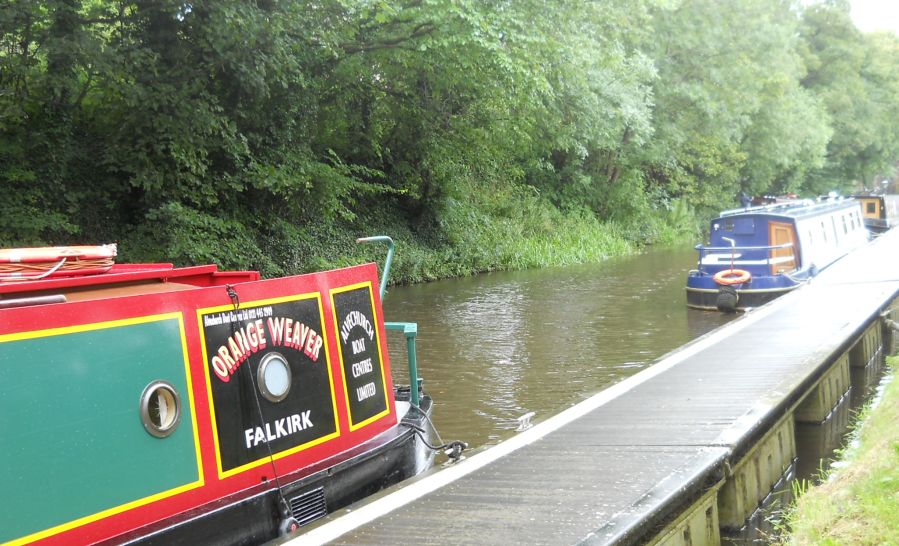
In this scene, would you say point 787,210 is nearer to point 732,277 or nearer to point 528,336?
point 732,277

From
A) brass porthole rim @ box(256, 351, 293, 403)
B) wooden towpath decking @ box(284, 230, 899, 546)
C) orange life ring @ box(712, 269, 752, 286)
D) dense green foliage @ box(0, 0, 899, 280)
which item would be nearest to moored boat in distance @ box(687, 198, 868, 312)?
orange life ring @ box(712, 269, 752, 286)

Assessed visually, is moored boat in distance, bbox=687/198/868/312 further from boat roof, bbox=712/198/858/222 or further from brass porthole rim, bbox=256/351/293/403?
brass porthole rim, bbox=256/351/293/403

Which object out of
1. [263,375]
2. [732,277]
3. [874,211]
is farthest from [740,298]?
[874,211]

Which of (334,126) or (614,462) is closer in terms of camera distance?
(614,462)

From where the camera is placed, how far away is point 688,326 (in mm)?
15555

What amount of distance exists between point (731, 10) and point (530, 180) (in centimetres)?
1204

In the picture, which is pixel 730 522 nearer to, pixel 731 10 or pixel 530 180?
pixel 530 180

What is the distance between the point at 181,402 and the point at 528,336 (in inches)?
394

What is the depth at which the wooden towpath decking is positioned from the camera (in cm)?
473

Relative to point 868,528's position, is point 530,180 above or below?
above

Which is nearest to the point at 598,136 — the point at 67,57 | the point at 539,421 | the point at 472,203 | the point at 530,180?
the point at 530,180

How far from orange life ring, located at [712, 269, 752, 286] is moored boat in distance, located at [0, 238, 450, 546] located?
12057 mm

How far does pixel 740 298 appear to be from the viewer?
1706 centimetres

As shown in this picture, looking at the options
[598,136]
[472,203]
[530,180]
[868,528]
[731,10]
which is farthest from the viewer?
[731,10]
